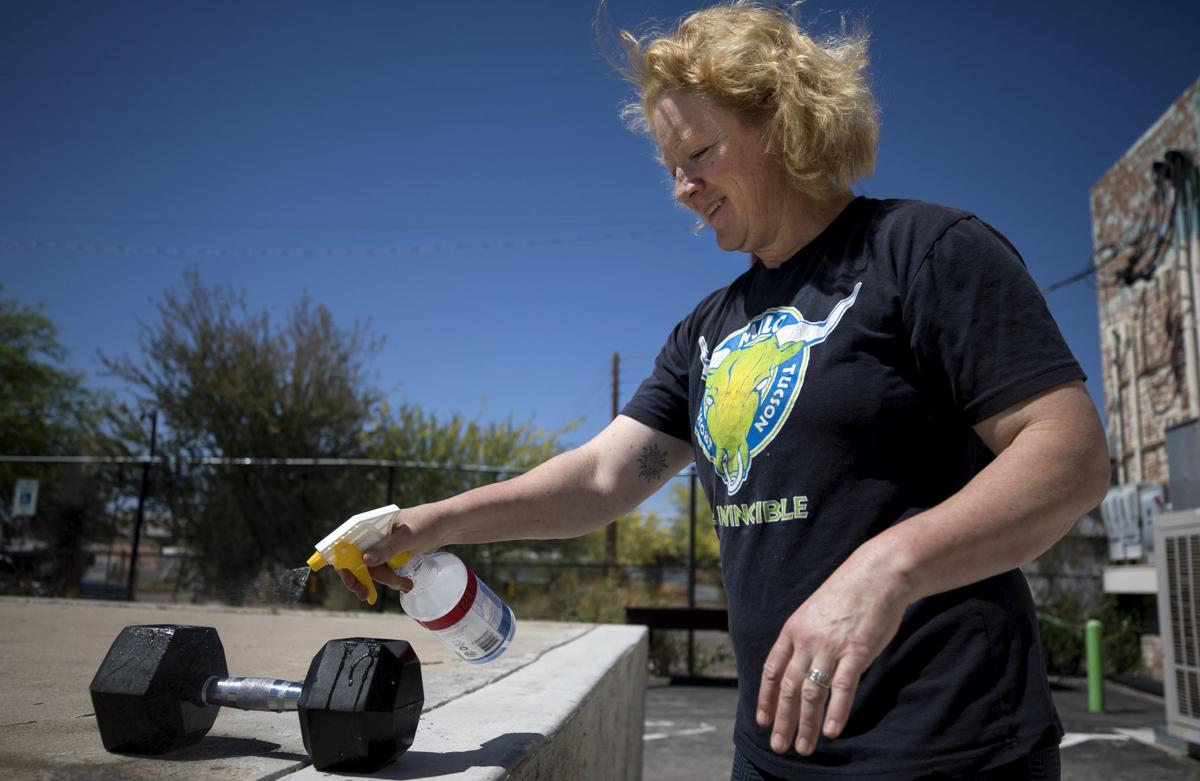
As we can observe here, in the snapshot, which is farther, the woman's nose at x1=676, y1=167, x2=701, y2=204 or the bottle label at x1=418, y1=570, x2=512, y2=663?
the woman's nose at x1=676, y1=167, x2=701, y2=204

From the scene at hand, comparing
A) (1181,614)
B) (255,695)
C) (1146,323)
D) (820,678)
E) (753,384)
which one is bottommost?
(1181,614)

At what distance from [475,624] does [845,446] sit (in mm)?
721

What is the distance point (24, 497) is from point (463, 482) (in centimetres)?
570

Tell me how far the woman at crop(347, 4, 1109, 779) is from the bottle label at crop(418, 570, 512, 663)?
0.38 ft

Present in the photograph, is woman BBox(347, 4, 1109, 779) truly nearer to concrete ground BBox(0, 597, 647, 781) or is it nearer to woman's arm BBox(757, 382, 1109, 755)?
woman's arm BBox(757, 382, 1109, 755)

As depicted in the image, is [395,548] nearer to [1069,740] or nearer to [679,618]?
[1069,740]

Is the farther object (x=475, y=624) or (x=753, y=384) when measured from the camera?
(x=475, y=624)

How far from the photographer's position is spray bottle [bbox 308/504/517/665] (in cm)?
148

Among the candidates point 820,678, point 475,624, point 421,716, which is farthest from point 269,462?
point 820,678

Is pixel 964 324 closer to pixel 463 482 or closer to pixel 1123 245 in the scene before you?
pixel 463 482

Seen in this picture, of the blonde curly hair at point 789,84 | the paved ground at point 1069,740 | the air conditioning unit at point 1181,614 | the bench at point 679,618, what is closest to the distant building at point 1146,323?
the paved ground at point 1069,740

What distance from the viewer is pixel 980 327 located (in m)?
1.21

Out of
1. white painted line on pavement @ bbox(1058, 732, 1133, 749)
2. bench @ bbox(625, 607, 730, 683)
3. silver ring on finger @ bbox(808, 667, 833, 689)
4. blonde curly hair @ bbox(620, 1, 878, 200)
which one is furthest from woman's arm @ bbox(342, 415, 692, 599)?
bench @ bbox(625, 607, 730, 683)

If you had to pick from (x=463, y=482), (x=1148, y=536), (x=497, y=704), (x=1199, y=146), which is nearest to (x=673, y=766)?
(x=497, y=704)
